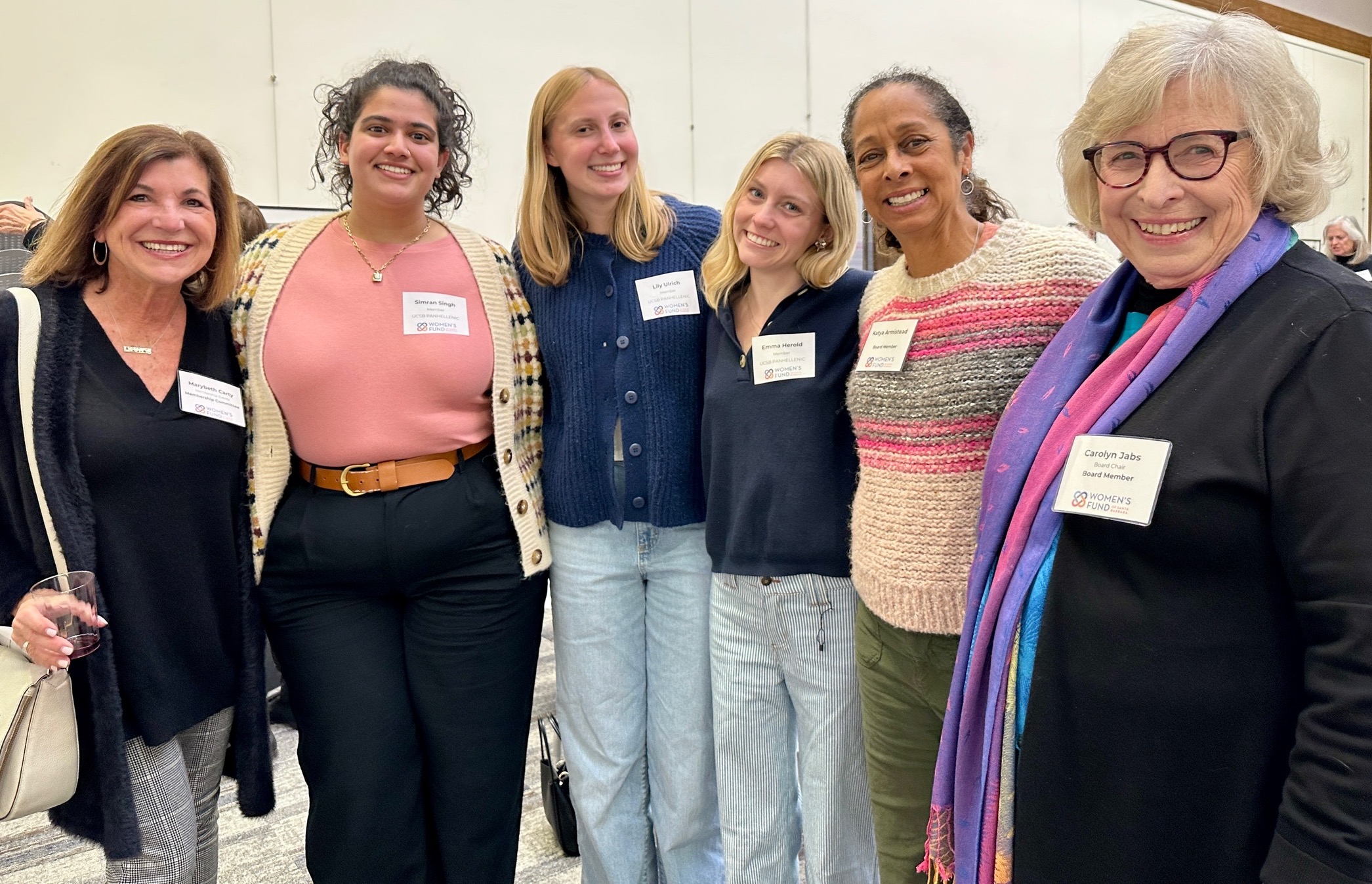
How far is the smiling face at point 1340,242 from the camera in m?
5.71

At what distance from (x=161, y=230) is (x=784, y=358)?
3.83ft

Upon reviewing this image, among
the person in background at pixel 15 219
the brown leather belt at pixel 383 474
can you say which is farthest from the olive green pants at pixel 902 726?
the person in background at pixel 15 219

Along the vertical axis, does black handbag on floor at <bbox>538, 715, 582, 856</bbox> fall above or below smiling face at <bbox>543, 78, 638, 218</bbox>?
below

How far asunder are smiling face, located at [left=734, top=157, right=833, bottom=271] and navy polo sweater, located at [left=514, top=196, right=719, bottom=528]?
23cm

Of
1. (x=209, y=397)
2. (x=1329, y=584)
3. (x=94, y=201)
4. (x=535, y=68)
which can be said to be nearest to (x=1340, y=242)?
(x=535, y=68)

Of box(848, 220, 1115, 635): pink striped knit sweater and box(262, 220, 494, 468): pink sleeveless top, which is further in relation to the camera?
box(262, 220, 494, 468): pink sleeveless top

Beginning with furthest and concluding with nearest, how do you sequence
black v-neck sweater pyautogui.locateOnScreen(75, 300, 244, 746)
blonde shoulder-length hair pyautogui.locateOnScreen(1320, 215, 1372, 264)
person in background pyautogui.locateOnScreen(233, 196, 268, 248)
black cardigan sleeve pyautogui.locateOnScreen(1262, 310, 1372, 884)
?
1. blonde shoulder-length hair pyautogui.locateOnScreen(1320, 215, 1372, 264)
2. person in background pyautogui.locateOnScreen(233, 196, 268, 248)
3. black v-neck sweater pyautogui.locateOnScreen(75, 300, 244, 746)
4. black cardigan sleeve pyautogui.locateOnScreen(1262, 310, 1372, 884)

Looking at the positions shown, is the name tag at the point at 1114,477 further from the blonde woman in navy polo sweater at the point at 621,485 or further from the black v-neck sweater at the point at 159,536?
the black v-neck sweater at the point at 159,536

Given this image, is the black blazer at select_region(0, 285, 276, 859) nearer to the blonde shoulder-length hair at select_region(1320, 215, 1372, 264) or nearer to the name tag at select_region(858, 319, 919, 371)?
the name tag at select_region(858, 319, 919, 371)

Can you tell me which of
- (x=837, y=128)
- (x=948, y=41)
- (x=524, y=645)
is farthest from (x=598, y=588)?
(x=948, y=41)

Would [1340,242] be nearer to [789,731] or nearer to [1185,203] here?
[789,731]

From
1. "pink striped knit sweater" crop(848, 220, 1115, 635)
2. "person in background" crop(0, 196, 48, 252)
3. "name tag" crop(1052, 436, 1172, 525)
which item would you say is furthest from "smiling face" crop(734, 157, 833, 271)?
"person in background" crop(0, 196, 48, 252)

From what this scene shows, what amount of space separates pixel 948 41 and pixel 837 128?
140 cm

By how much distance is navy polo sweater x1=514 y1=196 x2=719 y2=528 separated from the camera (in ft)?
6.07
